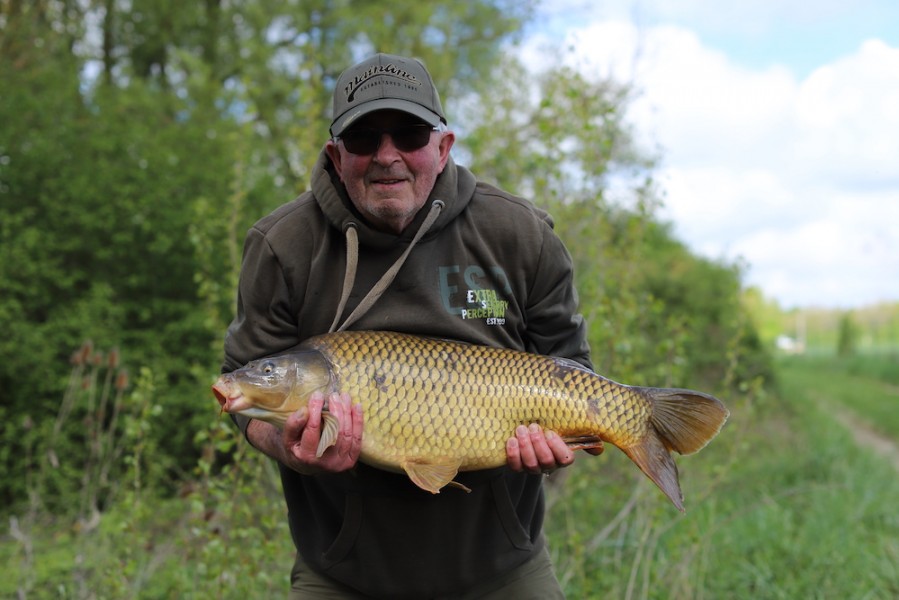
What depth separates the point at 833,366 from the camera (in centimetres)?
2117

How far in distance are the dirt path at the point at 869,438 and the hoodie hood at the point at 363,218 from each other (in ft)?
24.5

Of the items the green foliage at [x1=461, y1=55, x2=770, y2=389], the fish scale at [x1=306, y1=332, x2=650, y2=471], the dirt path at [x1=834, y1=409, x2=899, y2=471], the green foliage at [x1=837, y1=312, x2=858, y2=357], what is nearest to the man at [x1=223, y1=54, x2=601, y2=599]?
the fish scale at [x1=306, y1=332, x2=650, y2=471]

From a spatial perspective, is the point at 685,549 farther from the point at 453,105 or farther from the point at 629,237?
the point at 453,105

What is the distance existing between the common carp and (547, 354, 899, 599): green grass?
1377mm

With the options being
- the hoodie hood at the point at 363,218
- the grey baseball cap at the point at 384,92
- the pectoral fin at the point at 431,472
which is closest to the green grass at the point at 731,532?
the pectoral fin at the point at 431,472

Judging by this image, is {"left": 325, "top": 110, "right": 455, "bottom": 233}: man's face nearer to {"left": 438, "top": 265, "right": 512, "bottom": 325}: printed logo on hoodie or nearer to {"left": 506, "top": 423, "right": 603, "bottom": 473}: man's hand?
{"left": 438, "top": 265, "right": 512, "bottom": 325}: printed logo on hoodie

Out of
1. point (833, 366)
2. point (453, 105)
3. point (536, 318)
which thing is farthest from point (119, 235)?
point (833, 366)

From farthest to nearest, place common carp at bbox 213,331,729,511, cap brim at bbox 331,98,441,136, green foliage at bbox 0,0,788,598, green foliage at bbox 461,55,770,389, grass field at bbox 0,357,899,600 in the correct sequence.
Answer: green foliage at bbox 461,55,770,389
green foliage at bbox 0,0,788,598
grass field at bbox 0,357,899,600
cap brim at bbox 331,98,441,136
common carp at bbox 213,331,729,511

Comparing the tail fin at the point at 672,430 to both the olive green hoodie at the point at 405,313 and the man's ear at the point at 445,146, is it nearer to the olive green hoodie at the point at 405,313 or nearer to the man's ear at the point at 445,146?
the olive green hoodie at the point at 405,313

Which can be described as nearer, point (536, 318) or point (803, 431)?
point (536, 318)

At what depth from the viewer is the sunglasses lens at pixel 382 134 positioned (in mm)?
2102

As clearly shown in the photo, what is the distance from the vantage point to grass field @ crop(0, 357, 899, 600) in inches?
128

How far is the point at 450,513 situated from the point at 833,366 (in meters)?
21.1

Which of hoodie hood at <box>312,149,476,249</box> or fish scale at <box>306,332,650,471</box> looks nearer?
fish scale at <box>306,332,650,471</box>
